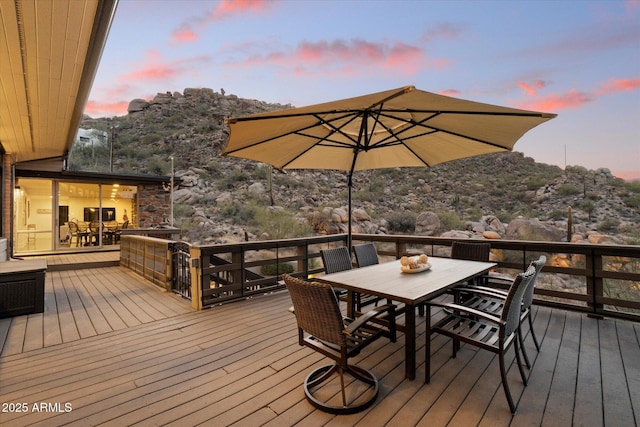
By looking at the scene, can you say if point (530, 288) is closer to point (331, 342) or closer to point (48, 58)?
point (331, 342)

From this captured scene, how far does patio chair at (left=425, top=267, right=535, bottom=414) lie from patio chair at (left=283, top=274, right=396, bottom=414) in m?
0.51

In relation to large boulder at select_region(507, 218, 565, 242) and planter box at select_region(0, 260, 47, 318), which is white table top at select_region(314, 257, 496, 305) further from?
large boulder at select_region(507, 218, 565, 242)

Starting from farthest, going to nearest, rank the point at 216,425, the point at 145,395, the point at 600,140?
the point at 600,140 → the point at 145,395 → the point at 216,425

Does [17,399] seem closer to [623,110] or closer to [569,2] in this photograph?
[569,2]

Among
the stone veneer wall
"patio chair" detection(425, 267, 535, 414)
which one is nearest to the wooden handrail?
"patio chair" detection(425, 267, 535, 414)

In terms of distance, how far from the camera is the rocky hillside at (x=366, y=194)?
13227 mm

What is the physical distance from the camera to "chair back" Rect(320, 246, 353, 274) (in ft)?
10.9

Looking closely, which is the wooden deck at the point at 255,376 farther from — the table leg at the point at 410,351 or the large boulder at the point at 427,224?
the large boulder at the point at 427,224

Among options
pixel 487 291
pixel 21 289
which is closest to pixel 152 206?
pixel 21 289

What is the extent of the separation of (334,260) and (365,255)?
607 mm

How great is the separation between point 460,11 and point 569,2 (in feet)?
11.9

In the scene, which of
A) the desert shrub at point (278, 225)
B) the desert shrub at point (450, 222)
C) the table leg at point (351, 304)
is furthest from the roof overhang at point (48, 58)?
the desert shrub at point (450, 222)

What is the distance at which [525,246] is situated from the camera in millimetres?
4082

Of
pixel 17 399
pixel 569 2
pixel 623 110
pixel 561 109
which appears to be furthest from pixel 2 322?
pixel 623 110
